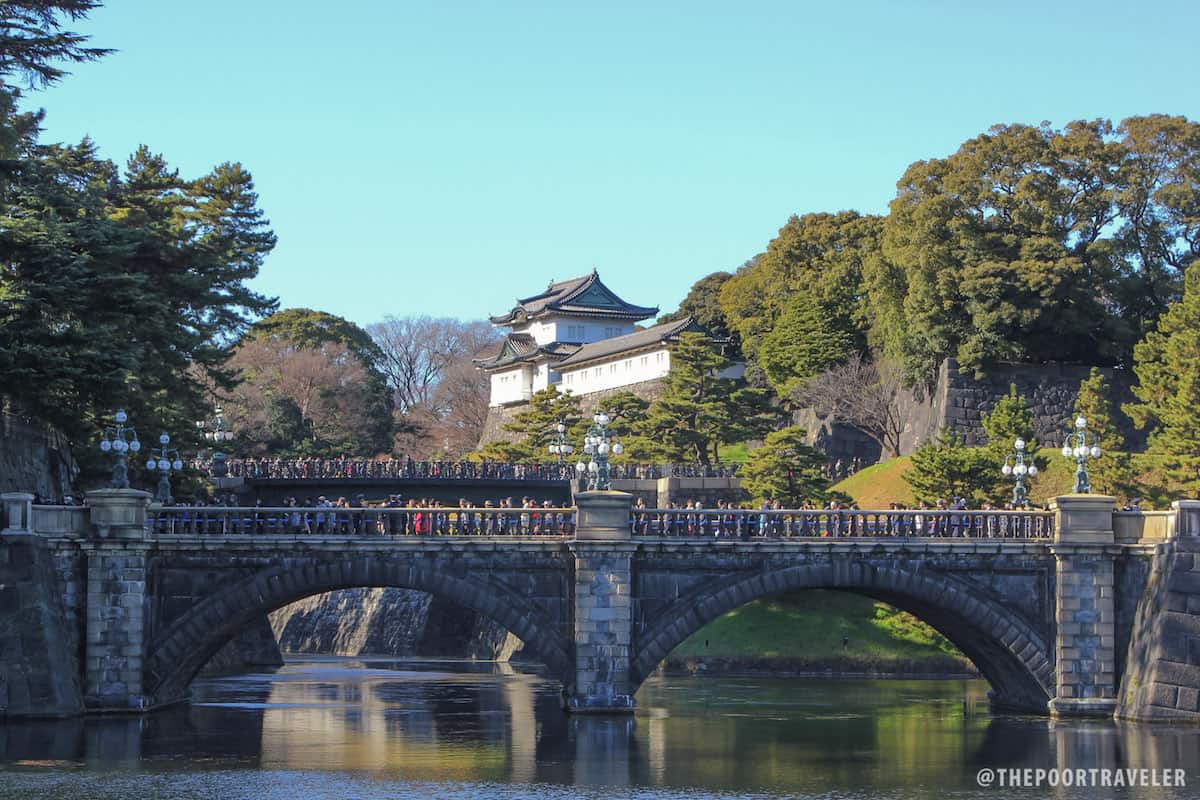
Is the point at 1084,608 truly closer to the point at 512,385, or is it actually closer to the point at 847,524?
the point at 847,524

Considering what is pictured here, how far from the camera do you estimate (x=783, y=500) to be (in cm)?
8325

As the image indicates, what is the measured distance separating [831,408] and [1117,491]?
32.6 meters

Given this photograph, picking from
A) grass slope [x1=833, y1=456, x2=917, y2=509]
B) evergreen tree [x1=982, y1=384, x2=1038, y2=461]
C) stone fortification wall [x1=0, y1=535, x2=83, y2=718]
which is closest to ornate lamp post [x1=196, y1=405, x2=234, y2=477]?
stone fortification wall [x1=0, y1=535, x2=83, y2=718]

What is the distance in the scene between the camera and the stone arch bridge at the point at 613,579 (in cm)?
5241

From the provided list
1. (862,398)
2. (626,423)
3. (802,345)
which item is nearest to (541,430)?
(626,423)

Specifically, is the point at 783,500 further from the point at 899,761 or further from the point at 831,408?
the point at 899,761

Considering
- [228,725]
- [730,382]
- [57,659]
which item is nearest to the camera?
[57,659]

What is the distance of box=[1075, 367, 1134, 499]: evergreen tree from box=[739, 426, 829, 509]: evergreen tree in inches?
478

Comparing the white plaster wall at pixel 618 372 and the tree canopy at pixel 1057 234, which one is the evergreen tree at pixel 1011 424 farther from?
the white plaster wall at pixel 618 372

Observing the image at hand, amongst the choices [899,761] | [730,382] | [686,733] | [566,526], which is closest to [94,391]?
[566,526]

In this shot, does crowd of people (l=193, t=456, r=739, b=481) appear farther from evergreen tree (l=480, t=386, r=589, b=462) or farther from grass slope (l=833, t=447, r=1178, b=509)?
evergreen tree (l=480, t=386, r=589, b=462)

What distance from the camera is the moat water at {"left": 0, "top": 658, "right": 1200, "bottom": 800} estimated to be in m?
41.7

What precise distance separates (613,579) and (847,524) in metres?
8.16

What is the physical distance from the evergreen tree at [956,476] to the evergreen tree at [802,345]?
31.0m
